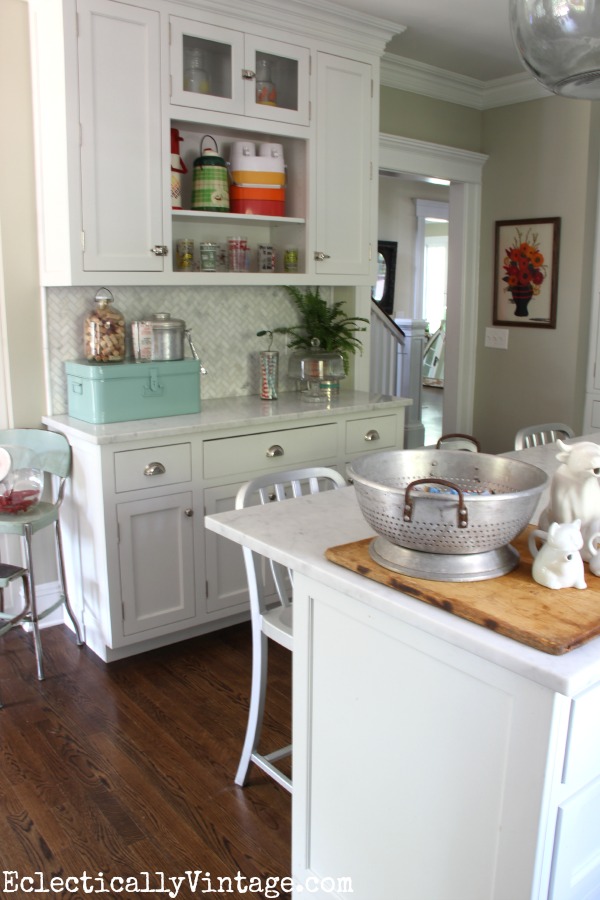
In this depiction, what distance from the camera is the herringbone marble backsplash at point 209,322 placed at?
321 centimetres

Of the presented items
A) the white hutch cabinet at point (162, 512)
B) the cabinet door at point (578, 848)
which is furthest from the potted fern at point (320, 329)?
the cabinet door at point (578, 848)

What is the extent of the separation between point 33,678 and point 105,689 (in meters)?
0.29

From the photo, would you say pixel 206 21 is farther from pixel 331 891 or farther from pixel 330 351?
pixel 331 891

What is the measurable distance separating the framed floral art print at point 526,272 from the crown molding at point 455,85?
0.69 meters

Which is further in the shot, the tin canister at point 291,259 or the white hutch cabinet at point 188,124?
the tin canister at point 291,259

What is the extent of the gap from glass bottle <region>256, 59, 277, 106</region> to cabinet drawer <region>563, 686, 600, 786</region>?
2787 mm

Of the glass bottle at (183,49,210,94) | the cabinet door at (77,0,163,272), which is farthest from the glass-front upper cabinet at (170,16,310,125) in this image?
the cabinet door at (77,0,163,272)

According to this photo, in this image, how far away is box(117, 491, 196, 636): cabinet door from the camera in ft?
9.73

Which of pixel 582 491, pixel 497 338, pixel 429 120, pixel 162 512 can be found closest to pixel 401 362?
pixel 497 338

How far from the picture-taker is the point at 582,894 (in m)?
1.42

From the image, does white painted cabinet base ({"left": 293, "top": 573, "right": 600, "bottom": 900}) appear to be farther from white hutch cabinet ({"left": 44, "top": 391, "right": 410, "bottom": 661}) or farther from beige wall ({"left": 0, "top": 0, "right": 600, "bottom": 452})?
beige wall ({"left": 0, "top": 0, "right": 600, "bottom": 452})

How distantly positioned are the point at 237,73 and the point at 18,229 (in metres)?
1.07

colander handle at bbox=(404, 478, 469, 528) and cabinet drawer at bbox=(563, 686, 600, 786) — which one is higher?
colander handle at bbox=(404, 478, 469, 528)

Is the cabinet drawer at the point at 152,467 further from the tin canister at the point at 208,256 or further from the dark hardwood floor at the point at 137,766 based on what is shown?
the tin canister at the point at 208,256
